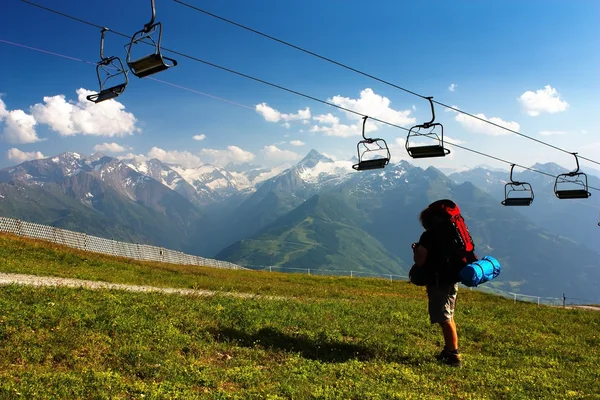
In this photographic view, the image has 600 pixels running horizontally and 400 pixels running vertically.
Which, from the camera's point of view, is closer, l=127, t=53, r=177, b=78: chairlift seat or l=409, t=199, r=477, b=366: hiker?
l=409, t=199, r=477, b=366: hiker

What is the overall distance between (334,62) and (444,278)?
10.1m

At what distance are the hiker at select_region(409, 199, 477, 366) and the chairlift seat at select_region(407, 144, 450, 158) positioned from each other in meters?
6.70

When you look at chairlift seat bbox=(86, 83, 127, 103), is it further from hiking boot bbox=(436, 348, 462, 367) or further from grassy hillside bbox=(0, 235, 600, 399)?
hiking boot bbox=(436, 348, 462, 367)

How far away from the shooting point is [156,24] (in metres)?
11.4

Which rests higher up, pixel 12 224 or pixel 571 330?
pixel 12 224

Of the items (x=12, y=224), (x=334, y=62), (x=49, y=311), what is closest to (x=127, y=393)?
(x=49, y=311)

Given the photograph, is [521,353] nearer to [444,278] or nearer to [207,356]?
[444,278]

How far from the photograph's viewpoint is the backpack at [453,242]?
32.1 feet

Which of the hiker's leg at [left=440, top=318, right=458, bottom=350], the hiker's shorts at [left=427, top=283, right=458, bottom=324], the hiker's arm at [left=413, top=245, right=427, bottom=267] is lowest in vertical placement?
the hiker's leg at [left=440, top=318, right=458, bottom=350]

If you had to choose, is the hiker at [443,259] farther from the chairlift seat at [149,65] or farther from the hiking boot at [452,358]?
the chairlift seat at [149,65]

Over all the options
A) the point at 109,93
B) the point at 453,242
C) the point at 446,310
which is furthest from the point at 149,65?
the point at 446,310

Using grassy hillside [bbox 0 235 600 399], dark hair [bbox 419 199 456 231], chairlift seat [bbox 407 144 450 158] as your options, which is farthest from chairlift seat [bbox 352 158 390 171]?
dark hair [bbox 419 199 456 231]

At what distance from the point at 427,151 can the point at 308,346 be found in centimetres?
977

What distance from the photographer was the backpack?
32.1 feet
